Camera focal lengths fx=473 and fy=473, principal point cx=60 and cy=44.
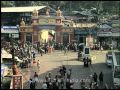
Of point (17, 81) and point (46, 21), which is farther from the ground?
point (46, 21)

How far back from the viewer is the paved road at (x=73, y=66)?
4112 cm

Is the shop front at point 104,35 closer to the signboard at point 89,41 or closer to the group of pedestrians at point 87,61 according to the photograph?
the signboard at point 89,41

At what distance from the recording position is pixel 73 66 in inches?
1849

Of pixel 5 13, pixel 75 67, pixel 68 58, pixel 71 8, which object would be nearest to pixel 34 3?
pixel 71 8

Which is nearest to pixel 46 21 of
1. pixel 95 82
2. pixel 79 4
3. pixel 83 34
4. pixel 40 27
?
pixel 40 27

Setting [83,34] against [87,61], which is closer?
[87,61]

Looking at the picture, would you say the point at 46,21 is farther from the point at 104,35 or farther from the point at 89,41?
the point at 104,35

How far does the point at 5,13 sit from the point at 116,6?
25.8 m

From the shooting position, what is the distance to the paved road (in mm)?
41125

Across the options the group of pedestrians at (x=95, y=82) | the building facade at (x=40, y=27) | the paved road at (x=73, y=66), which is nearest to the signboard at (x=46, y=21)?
the building facade at (x=40, y=27)

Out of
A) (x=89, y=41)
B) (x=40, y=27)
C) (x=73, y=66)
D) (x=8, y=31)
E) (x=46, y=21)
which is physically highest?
(x=46, y=21)

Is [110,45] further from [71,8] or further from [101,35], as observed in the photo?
[71,8]

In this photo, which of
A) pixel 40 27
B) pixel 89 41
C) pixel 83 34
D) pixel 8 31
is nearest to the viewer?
pixel 89 41

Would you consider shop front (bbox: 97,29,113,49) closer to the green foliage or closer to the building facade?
the building facade
